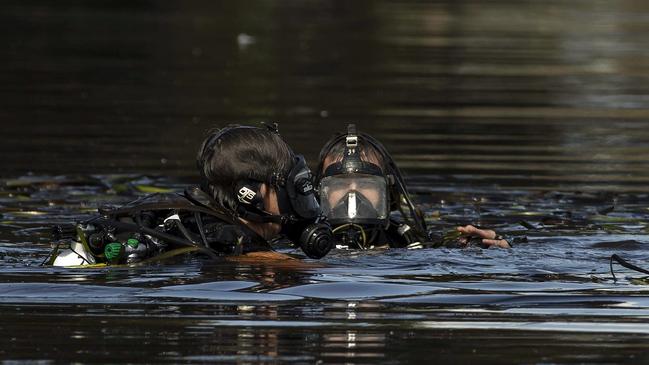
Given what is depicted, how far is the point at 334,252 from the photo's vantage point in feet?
32.7

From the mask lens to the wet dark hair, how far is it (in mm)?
1388

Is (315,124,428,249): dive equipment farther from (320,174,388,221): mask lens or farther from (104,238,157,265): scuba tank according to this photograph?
(104,238,157,265): scuba tank

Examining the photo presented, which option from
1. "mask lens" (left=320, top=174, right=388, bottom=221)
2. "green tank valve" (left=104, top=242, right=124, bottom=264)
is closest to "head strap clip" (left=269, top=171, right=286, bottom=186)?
"green tank valve" (left=104, top=242, right=124, bottom=264)

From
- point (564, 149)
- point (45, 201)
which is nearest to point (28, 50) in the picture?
point (564, 149)

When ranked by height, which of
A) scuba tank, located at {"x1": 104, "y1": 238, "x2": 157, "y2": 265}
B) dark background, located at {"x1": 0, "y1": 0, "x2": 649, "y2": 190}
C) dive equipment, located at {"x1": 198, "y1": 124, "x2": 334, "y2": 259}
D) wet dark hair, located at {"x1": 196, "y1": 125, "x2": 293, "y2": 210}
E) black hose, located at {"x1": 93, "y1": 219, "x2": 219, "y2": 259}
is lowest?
scuba tank, located at {"x1": 104, "y1": 238, "x2": 157, "y2": 265}

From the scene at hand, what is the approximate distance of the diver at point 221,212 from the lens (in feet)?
28.2

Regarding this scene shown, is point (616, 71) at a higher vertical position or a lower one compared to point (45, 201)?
higher

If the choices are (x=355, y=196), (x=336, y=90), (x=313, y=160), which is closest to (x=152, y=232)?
(x=355, y=196)

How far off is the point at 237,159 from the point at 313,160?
7353mm

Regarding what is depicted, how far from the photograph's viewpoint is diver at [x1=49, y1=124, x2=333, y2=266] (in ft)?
28.2

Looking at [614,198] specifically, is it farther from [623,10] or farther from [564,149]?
[623,10]

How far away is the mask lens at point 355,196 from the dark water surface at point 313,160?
379 millimetres

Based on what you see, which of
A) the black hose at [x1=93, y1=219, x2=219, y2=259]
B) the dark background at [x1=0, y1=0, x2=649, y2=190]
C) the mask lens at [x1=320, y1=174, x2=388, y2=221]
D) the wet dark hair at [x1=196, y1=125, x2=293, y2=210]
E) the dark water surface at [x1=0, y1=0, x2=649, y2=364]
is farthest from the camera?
the dark background at [x1=0, y1=0, x2=649, y2=190]

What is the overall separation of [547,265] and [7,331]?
375 cm
